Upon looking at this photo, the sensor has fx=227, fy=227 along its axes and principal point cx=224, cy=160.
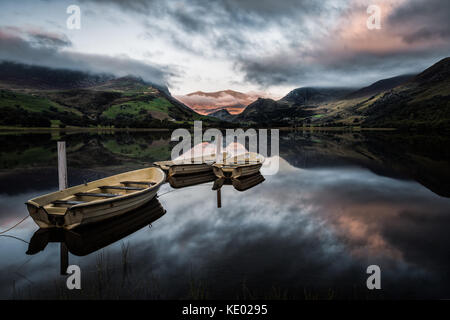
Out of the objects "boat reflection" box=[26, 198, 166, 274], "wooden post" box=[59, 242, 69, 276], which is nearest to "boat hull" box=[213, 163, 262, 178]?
"boat reflection" box=[26, 198, 166, 274]

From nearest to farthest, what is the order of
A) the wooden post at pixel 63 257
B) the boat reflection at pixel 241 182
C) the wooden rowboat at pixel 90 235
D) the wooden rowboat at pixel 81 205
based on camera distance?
the wooden post at pixel 63 257
the wooden rowboat at pixel 90 235
the wooden rowboat at pixel 81 205
the boat reflection at pixel 241 182

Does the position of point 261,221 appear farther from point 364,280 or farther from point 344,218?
point 364,280

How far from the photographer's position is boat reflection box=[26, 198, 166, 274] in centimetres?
1021

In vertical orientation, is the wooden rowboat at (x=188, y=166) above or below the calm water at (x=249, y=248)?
above

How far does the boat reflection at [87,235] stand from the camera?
1021 centimetres

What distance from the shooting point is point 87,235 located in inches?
446

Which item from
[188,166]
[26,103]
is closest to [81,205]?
[188,166]

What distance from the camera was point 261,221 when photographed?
14039mm

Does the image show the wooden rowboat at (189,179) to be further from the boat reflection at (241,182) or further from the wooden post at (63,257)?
the wooden post at (63,257)

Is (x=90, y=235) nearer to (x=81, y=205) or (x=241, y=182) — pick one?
(x=81, y=205)

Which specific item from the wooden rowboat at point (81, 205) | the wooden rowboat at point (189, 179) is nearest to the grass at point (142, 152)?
the wooden rowboat at point (189, 179)
